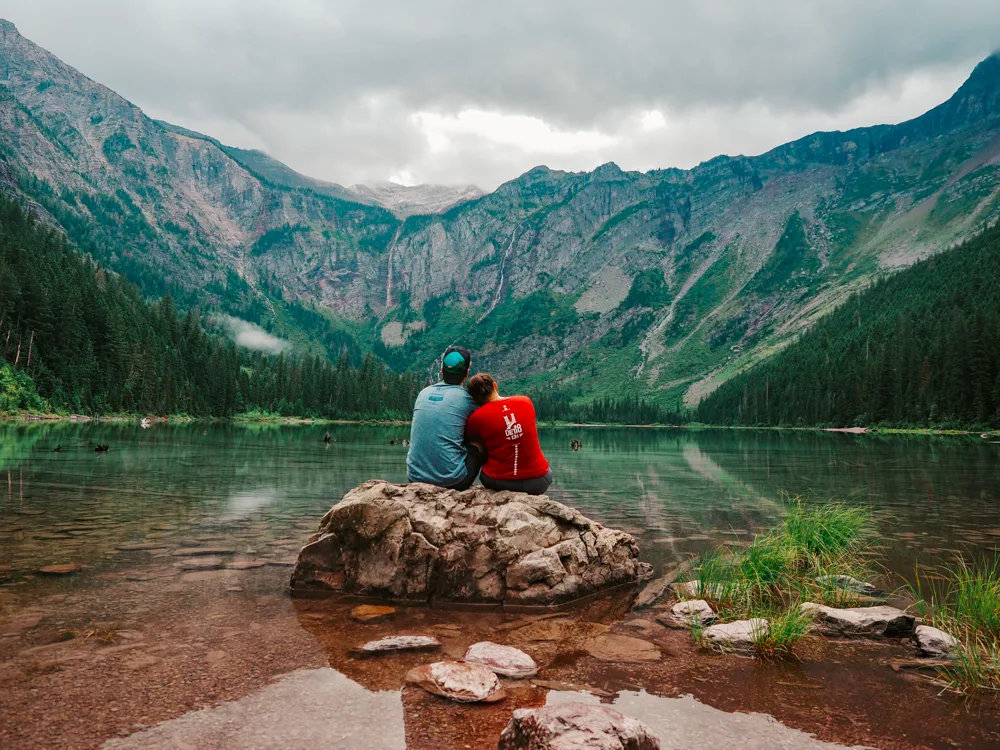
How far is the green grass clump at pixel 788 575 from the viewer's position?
8.69 meters

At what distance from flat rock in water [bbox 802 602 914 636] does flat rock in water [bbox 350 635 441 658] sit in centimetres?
613

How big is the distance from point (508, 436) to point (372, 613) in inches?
167

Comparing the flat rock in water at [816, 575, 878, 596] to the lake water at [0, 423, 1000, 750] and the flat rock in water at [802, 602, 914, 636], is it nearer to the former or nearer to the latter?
the lake water at [0, 423, 1000, 750]

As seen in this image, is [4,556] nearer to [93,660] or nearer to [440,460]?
[93,660]

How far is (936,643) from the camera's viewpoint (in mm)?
7969

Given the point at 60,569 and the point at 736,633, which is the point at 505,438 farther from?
the point at 60,569

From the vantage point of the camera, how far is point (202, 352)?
6058 inches

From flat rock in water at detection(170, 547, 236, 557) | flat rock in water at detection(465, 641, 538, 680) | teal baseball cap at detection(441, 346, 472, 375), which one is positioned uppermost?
teal baseball cap at detection(441, 346, 472, 375)

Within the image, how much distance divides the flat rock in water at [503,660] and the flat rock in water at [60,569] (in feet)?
29.1

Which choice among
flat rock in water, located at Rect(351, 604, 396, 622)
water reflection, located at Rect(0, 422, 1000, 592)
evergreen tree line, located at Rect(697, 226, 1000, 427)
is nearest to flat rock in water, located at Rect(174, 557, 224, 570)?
water reflection, located at Rect(0, 422, 1000, 592)

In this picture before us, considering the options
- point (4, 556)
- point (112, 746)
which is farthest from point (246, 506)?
point (112, 746)

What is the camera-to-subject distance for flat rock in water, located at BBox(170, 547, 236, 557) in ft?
44.6

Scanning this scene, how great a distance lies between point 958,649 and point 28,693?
11.1 metres

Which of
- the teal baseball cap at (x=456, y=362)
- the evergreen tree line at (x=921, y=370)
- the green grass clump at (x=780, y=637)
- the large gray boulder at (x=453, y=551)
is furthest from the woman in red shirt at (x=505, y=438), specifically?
the evergreen tree line at (x=921, y=370)
